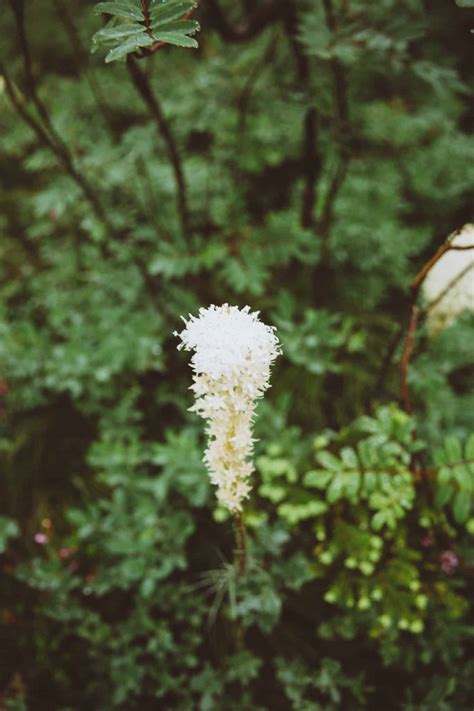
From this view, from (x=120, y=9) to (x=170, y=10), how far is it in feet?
0.36

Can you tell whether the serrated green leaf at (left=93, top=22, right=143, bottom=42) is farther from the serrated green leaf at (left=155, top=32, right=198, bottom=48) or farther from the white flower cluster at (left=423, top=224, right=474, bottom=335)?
the white flower cluster at (left=423, top=224, right=474, bottom=335)

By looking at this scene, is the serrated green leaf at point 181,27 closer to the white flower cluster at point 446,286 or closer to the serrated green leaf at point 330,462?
the serrated green leaf at point 330,462

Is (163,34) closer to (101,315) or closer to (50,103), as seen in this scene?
(101,315)

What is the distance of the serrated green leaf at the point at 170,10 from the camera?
112 centimetres

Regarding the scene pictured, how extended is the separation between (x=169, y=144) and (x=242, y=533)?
1484mm

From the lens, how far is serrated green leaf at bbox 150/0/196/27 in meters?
1.12

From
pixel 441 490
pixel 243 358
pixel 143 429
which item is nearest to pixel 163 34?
pixel 243 358

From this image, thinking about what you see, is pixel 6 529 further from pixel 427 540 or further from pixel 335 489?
pixel 427 540

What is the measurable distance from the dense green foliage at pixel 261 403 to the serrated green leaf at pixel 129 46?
1cm

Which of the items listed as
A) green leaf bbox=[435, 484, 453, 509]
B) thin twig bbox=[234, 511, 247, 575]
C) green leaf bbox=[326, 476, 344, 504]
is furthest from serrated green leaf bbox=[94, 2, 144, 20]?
green leaf bbox=[435, 484, 453, 509]

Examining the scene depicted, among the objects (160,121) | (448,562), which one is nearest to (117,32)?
(160,121)

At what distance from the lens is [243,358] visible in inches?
40.4

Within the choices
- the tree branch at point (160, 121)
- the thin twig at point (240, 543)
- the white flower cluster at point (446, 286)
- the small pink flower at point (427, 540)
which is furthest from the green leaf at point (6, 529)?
the white flower cluster at point (446, 286)

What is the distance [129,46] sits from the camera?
1.04 meters
